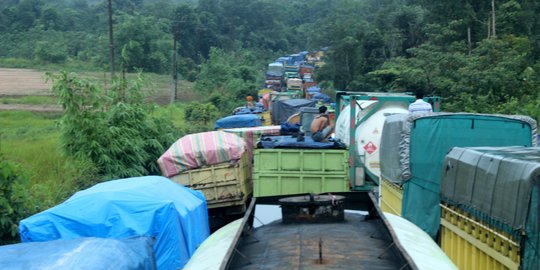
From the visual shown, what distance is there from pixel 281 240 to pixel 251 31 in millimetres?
93027

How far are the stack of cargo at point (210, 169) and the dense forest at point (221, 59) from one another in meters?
1.79

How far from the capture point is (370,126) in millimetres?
13250

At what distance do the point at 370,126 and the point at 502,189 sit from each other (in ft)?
25.8

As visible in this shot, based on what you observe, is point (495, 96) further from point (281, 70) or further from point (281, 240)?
point (281, 70)

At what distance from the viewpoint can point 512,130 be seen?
835 cm

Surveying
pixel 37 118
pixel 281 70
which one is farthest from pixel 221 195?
pixel 281 70

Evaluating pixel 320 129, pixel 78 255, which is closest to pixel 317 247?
pixel 78 255

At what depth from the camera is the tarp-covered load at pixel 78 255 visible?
577 centimetres

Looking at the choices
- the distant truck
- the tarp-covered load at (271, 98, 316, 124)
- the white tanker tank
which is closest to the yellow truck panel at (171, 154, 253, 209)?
the white tanker tank

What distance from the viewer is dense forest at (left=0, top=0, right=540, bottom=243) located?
14.4 metres

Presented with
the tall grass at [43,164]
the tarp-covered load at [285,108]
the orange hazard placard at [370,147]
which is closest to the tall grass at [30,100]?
the tall grass at [43,164]

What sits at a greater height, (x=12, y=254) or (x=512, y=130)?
(x=512, y=130)

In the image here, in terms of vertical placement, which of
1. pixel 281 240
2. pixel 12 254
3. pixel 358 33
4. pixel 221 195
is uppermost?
pixel 358 33

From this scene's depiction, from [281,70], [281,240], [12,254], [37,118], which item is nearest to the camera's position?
[281,240]
